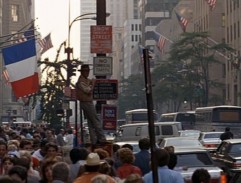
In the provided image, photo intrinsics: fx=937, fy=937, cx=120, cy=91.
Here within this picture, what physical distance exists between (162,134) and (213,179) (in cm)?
1983

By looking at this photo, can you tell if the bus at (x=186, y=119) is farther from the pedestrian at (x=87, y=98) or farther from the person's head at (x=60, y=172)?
the person's head at (x=60, y=172)

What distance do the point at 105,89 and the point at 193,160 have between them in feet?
8.14

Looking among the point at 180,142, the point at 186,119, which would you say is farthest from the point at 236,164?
the point at 186,119

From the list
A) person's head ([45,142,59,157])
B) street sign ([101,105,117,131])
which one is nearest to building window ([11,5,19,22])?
street sign ([101,105,117,131])

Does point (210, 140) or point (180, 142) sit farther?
point (210, 140)

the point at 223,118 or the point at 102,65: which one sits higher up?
the point at 102,65

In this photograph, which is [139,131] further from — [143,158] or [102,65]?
[143,158]

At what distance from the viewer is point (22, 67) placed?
33875 millimetres

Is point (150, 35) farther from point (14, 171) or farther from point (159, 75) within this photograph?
point (14, 171)

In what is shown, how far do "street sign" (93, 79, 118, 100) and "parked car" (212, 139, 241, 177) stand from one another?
4.82 meters

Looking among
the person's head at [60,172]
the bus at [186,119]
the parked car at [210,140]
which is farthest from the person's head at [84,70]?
the bus at [186,119]

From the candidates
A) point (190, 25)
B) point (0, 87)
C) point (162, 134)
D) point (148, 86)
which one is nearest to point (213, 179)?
point (148, 86)

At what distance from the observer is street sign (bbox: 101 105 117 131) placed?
67.9 ft

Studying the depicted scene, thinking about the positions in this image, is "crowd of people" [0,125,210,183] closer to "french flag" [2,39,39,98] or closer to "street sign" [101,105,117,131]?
"street sign" [101,105,117,131]
